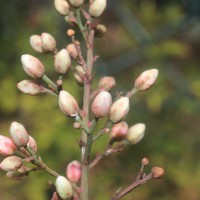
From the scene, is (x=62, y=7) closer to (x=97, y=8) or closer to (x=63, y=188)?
(x=97, y=8)

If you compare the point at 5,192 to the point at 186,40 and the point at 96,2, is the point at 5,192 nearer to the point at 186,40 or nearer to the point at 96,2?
the point at 96,2

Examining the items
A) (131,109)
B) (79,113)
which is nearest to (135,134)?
(79,113)

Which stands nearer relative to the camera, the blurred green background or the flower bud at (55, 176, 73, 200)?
the flower bud at (55, 176, 73, 200)

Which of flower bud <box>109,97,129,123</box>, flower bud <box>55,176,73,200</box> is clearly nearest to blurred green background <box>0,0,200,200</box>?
flower bud <box>109,97,129,123</box>

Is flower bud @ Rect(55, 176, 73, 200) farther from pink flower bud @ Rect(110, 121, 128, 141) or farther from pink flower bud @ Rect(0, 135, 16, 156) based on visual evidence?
pink flower bud @ Rect(110, 121, 128, 141)

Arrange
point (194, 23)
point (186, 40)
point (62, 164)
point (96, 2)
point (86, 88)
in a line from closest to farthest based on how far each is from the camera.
→ point (86, 88), point (96, 2), point (62, 164), point (194, 23), point (186, 40)

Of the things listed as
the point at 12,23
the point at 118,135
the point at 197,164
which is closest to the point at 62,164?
the point at 197,164

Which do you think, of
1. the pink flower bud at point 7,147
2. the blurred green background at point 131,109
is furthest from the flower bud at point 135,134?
the blurred green background at point 131,109
